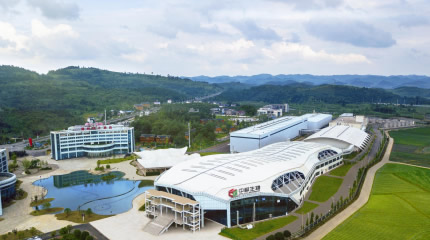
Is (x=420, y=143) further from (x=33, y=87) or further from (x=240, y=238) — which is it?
(x=33, y=87)

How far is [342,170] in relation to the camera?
177 ft

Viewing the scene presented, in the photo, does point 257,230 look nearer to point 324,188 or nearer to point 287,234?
point 287,234

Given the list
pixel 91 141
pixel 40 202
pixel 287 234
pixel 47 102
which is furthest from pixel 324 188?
pixel 47 102

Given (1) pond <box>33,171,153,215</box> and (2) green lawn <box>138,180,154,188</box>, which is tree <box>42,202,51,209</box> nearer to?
(1) pond <box>33,171,153,215</box>

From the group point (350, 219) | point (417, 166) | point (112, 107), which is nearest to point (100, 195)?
point (350, 219)

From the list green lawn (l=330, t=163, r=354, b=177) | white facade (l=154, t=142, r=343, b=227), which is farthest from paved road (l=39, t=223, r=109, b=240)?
green lawn (l=330, t=163, r=354, b=177)

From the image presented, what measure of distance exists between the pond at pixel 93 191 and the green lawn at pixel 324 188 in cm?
2502

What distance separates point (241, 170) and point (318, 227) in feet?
37.3

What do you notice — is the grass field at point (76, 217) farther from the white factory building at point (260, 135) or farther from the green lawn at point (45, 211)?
the white factory building at point (260, 135)

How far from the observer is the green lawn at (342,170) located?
169ft

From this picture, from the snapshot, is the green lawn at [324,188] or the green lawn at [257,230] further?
the green lawn at [324,188]

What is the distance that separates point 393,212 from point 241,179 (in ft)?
59.6

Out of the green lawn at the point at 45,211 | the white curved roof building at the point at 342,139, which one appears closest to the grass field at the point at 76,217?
the green lawn at the point at 45,211

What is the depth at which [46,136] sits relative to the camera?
310ft
